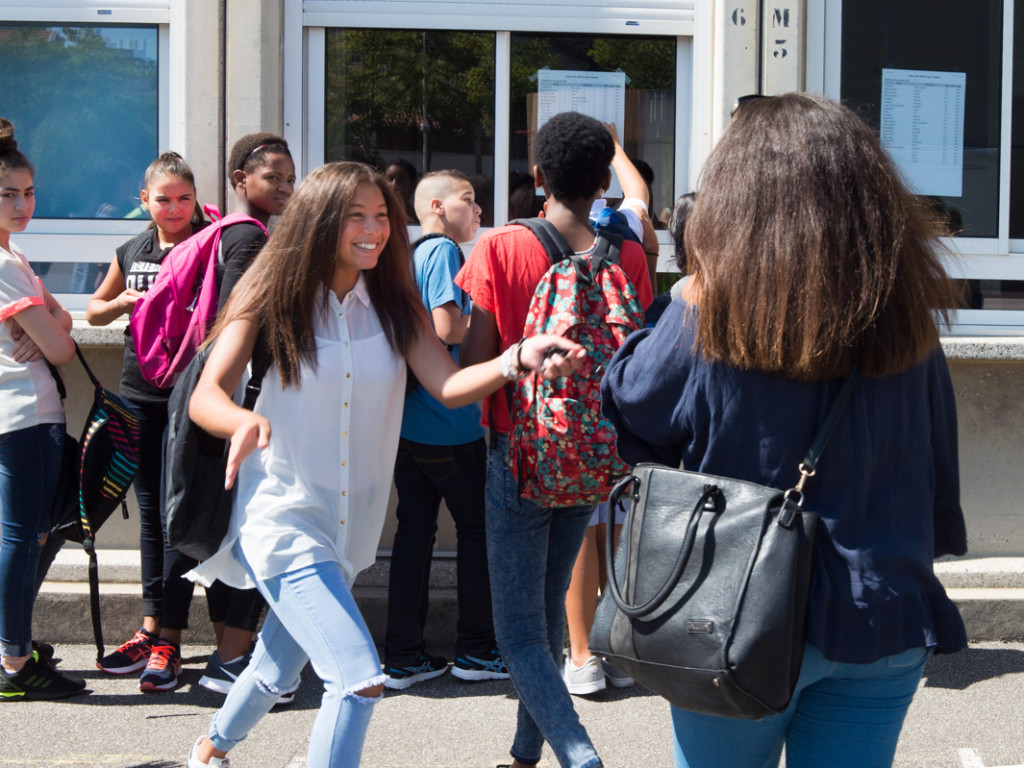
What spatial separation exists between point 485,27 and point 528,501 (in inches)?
120

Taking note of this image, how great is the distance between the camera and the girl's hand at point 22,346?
4273 millimetres

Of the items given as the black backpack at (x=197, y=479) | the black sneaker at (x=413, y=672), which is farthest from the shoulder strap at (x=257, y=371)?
the black sneaker at (x=413, y=672)

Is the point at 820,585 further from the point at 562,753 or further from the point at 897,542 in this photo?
the point at 562,753

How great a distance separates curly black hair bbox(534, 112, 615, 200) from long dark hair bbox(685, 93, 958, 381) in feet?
4.28

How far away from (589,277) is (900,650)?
4.61 ft

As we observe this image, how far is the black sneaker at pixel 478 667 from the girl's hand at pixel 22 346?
2074 millimetres

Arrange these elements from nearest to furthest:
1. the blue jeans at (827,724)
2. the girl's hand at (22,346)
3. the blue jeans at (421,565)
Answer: the blue jeans at (827,724), the girl's hand at (22,346), the blue jeans at (421,565)

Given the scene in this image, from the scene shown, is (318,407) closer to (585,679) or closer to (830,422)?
(830,422)

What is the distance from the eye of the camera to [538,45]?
5500mm

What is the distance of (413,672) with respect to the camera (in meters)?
4.61

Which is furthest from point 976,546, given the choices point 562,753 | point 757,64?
point 562,753

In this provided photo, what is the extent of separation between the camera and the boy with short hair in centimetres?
320

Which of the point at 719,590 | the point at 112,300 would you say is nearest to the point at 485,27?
the point at 112,300

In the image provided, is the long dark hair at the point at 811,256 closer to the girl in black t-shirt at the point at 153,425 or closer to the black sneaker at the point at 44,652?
the girl in black t-shirt at the point at 153,425
